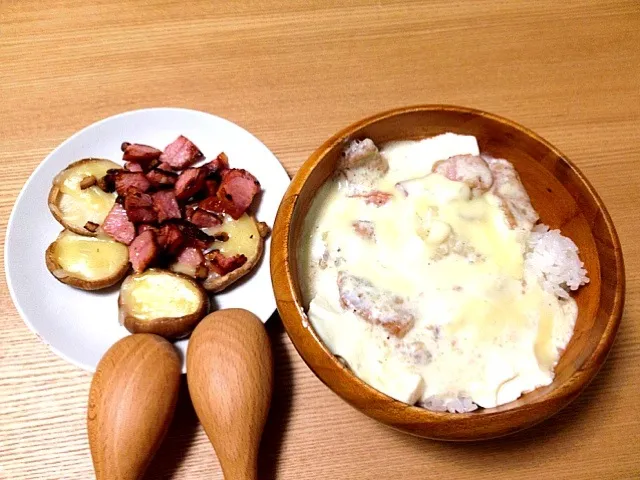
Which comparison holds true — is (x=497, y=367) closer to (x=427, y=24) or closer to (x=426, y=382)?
(x=426, y=382)

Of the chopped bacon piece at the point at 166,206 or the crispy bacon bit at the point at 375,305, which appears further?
the chopped bacon piece at the point at 166,206

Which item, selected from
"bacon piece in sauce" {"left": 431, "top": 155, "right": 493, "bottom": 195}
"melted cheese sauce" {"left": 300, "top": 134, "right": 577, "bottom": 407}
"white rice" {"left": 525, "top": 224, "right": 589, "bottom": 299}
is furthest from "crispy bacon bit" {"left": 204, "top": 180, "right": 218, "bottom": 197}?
"white rice" {"left": 525, "top": 224, "right": 589, "bottom": 299}

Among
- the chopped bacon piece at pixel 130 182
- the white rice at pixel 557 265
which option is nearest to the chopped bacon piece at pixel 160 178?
the chopped bacon piece at pixel 130 182

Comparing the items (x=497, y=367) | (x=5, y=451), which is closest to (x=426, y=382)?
(x=497, y=367)

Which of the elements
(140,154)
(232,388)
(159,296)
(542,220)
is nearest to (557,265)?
(542,220)

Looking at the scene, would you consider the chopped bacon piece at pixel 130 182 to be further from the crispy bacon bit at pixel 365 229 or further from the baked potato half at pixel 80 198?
the crispy bacon bit at pixel 365 229

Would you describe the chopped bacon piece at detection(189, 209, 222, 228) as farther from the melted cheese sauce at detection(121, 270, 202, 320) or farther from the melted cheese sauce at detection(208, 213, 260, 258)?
the melted cheese sauce at detection(121, 270, 202, 320)
